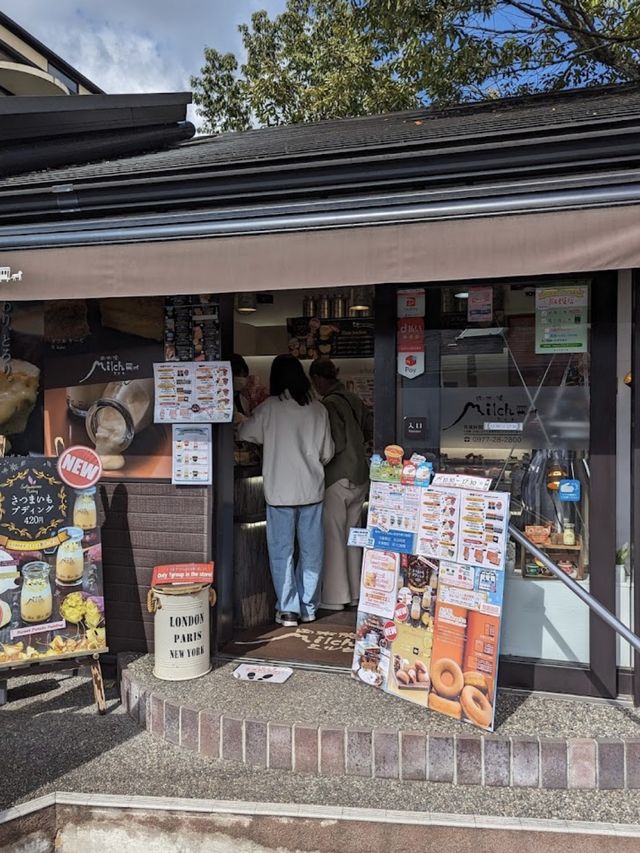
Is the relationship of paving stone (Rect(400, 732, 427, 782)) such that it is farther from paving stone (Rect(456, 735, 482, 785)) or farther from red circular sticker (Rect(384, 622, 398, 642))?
red circular sticker (Rect(384, 622, 398, 642))

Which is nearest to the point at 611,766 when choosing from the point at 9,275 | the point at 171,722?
the point at 171,722

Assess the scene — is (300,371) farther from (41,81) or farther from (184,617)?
(41,81)

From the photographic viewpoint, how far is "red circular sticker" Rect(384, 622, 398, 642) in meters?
3.24

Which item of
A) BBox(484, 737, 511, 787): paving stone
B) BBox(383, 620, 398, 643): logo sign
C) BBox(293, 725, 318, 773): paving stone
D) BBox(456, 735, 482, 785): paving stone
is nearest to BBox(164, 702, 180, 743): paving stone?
BBox(293, 725, 318, 773): paving stone

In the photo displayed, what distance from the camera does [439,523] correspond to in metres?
3.16

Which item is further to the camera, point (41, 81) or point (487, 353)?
point (41, 81)

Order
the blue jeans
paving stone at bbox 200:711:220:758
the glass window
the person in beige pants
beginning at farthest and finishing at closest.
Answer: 1. the person in beige pants
2. the blue jeans
3. the glass window
4. paving stone at bbox 200:711:220:758

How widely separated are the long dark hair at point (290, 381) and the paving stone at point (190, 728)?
6.91 feet

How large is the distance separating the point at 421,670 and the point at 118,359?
8.15 ft

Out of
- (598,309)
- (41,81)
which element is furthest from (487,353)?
(41,81)

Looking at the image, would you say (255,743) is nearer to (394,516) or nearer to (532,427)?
(394,516)

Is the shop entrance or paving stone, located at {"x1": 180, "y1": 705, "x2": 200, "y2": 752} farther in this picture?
the shop entrance

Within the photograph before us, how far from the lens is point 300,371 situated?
452 centimetres

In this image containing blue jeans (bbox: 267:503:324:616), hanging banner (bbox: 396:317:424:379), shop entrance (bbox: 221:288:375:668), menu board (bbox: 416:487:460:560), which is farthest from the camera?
blue jeans (bbox: 267:503:324:616)
